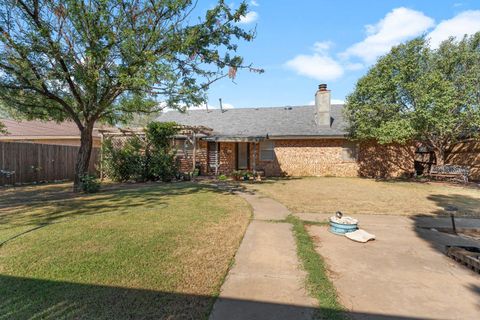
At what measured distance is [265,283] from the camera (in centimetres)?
286

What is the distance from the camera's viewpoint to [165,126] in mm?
12711

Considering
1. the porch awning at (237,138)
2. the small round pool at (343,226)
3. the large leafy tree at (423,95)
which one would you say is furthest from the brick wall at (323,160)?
the small round pool at (343,226)

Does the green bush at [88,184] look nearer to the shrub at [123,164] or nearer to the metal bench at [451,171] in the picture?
the shrub at [123,164]

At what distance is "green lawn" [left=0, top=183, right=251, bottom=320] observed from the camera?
2.35m

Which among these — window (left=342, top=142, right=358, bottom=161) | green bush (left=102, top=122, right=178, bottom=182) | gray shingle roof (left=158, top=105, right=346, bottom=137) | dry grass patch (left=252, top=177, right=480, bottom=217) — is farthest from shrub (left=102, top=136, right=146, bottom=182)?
window (left=342, top=142, right=358, bottom=161)

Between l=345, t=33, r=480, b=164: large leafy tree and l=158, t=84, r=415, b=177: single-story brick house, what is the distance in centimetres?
222

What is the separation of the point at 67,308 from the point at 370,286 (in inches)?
123

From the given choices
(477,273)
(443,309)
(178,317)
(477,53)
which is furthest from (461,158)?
(178,317)

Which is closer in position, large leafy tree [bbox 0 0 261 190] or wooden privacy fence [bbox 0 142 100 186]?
large leafy tree [bbox 0 0 261 190]

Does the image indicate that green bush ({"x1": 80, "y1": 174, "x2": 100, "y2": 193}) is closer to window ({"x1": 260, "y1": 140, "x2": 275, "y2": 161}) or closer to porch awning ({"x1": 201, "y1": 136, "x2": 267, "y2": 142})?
porch awning ({"x1": 201, "y1": 136, "x2": 267, "y2": 142})

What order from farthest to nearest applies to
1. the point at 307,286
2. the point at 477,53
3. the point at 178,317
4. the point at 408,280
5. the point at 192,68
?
the point at 477,53 → the point at 192,68 → the point at 408,280 → the point at 307,286 → the point at 178,317

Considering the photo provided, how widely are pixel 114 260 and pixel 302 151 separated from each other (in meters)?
14.4

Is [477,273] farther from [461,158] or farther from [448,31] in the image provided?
[461,158]

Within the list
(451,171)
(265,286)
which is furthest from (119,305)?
(451,171)
